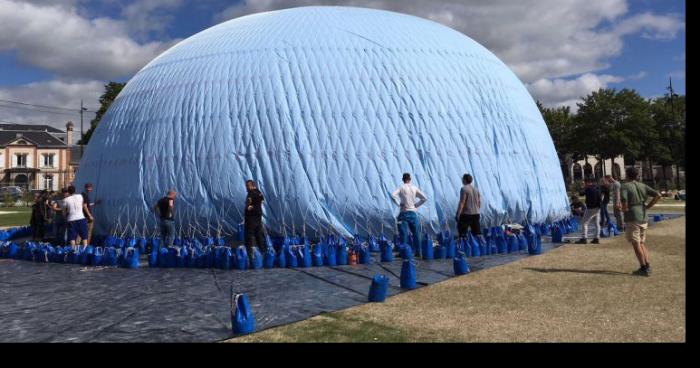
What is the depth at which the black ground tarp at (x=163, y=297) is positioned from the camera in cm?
580

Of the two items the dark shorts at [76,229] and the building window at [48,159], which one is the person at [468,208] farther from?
the building window at [48,159]

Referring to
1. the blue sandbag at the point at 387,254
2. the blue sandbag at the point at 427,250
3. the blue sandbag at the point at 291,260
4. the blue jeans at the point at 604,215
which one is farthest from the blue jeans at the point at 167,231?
the blue jeans at the point at 604,215

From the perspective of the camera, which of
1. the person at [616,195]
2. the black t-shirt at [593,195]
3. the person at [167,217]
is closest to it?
the person at [167,217]

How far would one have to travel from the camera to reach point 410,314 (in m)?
6.14

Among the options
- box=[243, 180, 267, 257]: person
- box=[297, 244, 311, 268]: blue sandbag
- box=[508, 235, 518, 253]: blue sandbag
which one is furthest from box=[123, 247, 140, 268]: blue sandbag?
box=[508, 235, 518, 253]: blue sandbag

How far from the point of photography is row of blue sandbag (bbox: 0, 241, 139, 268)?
10.5 meters

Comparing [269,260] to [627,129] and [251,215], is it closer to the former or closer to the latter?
[251,215]

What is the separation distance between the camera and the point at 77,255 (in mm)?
10945

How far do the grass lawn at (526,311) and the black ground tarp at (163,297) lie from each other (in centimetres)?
58

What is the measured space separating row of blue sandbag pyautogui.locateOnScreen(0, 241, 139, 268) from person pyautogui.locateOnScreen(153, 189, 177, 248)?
79cm

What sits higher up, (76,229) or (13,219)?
(76,229)

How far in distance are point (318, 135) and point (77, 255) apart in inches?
243

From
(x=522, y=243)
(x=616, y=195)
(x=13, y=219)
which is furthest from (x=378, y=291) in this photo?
(x=13, y=219)

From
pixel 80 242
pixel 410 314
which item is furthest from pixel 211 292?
pixel 80 242
